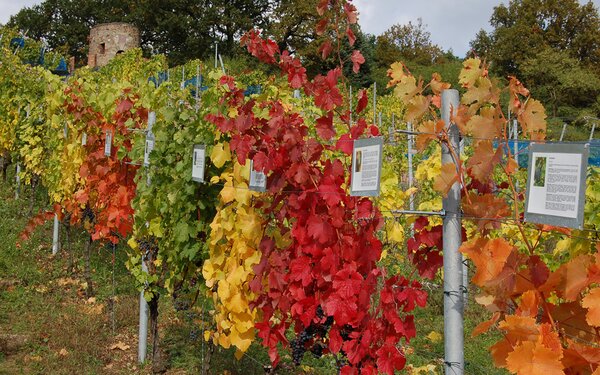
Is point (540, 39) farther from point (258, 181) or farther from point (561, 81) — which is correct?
point (258, 181)

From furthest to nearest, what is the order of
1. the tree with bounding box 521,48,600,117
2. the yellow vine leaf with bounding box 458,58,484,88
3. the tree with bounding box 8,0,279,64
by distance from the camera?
the tree with bounding box 8,0,279,64, the tree with bounding box 521,48,600,117, the yellow vine leaf with bounding box 458,58,484,88

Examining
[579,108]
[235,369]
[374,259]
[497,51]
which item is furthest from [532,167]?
[497,51]

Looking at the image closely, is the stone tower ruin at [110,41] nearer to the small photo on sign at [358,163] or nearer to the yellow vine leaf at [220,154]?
the yellow vine leaf at [220,154]

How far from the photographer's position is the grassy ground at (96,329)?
4.29 meters

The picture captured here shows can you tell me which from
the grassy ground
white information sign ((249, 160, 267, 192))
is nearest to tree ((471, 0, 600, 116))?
the grassy ground

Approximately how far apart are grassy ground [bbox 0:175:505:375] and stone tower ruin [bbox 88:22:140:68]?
24.6 m

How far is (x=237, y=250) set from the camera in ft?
9.80

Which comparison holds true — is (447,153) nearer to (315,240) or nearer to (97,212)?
(315,240)

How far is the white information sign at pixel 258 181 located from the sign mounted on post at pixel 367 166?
68 centimetres

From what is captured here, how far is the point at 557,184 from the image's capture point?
1.37m

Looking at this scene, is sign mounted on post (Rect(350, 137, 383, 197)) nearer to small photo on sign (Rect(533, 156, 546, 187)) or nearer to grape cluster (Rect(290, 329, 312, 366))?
small photo on sign (Rect(533, 156, 546, 187))

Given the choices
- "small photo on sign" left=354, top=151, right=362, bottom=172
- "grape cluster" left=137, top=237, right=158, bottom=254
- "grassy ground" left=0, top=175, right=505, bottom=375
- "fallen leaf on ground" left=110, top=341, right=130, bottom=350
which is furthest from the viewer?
"fallen leaf on ground" left=110, top=341, right=130, bottom=350

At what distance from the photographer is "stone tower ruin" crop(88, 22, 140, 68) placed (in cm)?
2983

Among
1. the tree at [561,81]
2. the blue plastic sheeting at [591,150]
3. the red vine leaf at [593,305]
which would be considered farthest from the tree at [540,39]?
the red vine leaf at [593,305]
